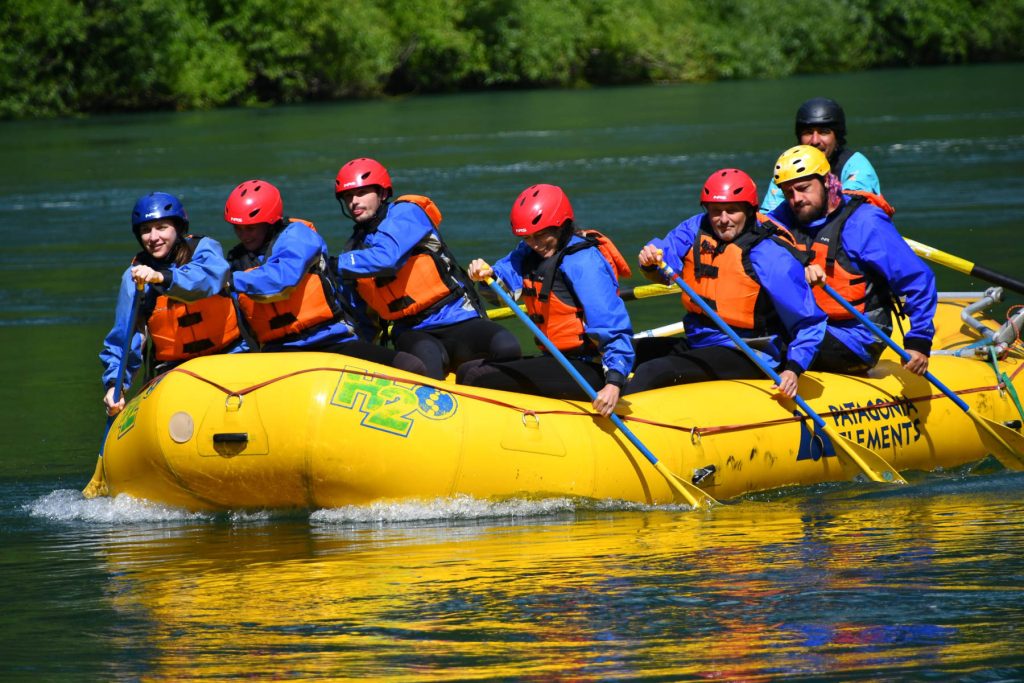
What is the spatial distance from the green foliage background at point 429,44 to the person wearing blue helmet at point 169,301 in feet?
106

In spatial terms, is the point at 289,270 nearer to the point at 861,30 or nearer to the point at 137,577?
the point at 137,577

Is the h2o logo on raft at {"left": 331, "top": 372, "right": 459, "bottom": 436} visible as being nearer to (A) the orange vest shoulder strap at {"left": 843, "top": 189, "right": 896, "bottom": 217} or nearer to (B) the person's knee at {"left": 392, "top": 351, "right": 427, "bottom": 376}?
(B) the person's knee at {"left": 392, "top": 351, "right": 427, "bottom": 376}

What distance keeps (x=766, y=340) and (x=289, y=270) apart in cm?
222

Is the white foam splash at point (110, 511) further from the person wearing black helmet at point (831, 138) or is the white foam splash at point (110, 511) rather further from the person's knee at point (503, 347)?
the person wearing black helmet at point (831, 138)

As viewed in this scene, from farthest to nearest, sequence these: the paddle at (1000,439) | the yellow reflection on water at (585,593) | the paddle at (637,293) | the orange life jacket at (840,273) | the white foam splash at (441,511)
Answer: the paddle at (637,293) → the paddle at (1000,439) → the orange life jacket at (840,273) → the white foam splash at (441,511) → the yellow reflection on water at (585,593)

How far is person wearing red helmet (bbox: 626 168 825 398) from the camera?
288 inches

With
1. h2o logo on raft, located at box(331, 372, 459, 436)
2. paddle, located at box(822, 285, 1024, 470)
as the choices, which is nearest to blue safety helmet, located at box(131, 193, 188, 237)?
h2o logo on raft, located at box(331, 372, 459, 436)

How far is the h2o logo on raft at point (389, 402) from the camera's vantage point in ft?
21.9

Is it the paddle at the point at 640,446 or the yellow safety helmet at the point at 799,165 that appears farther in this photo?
the yellow safety helmet at the point at 799,165

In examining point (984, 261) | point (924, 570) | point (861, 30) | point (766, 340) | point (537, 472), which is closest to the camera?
point (924, 570)

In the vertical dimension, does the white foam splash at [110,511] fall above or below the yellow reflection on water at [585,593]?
→ above

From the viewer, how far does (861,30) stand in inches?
1902

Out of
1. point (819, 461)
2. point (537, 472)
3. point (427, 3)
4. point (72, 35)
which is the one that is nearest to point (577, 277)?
point (537, 472)

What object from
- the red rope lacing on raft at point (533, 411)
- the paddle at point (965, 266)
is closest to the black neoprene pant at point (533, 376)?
the red rope lacing on raft at point (533, 411)
